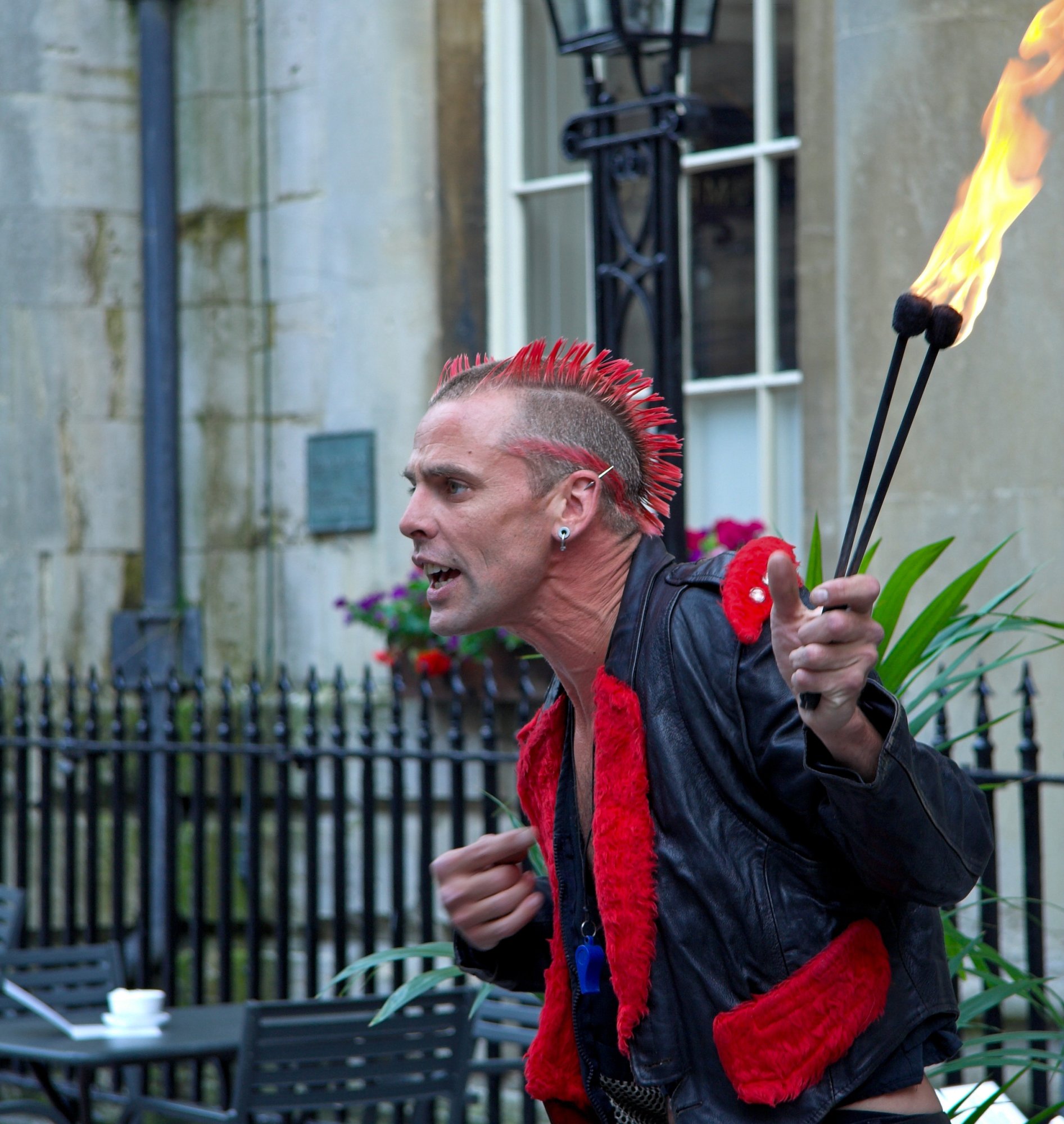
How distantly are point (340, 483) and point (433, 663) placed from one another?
1.31 metres

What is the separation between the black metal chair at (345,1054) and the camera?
14.6 feet

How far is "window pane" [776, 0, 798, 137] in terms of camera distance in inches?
264

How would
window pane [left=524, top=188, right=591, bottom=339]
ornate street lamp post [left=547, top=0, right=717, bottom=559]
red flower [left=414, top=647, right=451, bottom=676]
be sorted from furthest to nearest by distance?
window pane [left=524, top=188, right=591, bottom=339]
red flower [left=414, top=647, right=451, bottom=676]
ornate street lamp post [left=547, top=0, right=717, bottom=559]

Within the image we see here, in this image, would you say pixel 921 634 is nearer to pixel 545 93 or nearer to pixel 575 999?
pixel 575 999

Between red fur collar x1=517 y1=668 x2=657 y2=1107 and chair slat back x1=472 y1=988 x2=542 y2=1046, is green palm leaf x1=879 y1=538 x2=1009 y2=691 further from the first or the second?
chair slat back x1=472 y1=988 x2=542 y2=1046

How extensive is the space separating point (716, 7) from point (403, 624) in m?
2.79

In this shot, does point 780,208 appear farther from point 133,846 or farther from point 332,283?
point 133,846

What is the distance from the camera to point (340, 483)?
769 centimetres

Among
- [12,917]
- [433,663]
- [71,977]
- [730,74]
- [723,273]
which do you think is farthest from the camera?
[723,273]

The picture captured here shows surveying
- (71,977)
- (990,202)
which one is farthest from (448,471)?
(71,977)

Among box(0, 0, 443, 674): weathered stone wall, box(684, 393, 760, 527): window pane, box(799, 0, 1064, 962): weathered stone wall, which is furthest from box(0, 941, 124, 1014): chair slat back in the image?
box(799, 0, 1064, 962): weathered stone wall

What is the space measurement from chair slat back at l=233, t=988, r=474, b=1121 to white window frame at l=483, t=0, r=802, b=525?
259 centimetres

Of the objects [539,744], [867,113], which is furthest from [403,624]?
[539,744]

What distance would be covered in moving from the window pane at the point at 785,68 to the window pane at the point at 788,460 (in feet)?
3.25
